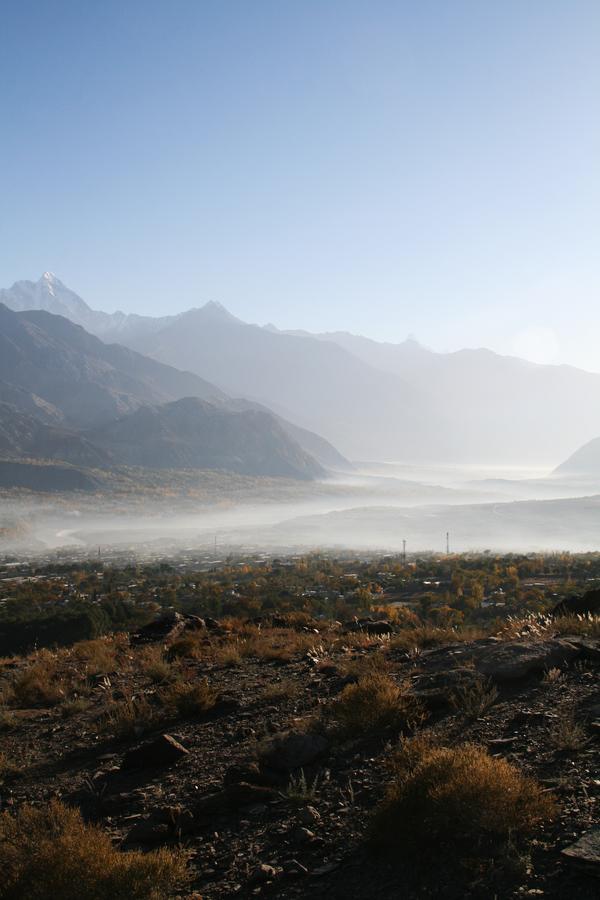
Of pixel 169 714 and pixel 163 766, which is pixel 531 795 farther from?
pixel 169 714

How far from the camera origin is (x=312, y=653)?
11102 millimetres

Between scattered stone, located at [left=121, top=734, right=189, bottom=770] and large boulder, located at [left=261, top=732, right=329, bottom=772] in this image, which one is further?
scattered stone, located at [left=121, top=734, right=189, bottom=770]

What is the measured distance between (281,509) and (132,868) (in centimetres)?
18758

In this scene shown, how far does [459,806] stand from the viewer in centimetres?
450

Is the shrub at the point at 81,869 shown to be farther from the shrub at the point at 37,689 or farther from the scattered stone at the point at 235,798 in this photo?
the shrub at the point at 37,689

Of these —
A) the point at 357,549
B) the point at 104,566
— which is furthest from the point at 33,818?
the point at 357,549

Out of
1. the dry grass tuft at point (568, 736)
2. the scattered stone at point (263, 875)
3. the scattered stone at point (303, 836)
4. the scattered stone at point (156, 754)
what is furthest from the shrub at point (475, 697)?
the scattered stone at point (156, 754)

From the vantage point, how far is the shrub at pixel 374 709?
6.86 meters

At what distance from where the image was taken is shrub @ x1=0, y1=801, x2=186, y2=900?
13.9 ft

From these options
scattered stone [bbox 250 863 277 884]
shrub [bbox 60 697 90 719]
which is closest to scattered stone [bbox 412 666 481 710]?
scattered stone [bbox 250 863 277 884]

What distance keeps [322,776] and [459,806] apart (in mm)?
1867

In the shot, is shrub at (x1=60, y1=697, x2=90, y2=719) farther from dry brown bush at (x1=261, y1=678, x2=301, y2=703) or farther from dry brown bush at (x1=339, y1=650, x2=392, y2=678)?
dry brown bush at (x1=339, y1=650, x2=392, y2=678)

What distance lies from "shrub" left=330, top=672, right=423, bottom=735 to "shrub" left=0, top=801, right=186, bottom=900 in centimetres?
265

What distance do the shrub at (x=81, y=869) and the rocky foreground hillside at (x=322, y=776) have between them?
0.02 metres
